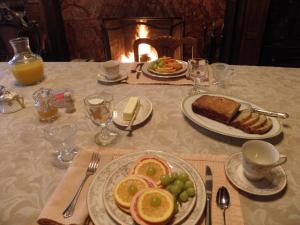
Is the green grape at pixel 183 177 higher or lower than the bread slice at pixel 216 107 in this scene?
lower

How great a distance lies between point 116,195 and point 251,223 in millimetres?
325

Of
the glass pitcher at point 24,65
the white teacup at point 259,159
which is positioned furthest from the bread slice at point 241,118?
the glass pitcher at point 24,65

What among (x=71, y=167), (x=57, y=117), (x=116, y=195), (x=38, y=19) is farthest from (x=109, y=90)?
(x=38, y=19)

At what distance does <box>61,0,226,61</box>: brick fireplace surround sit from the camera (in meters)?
2.48

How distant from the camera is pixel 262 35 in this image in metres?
A: 2.28

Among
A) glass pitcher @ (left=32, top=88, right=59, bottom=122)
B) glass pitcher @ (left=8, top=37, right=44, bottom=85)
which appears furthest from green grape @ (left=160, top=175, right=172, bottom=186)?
glass pitcher @ (left=8, top=37, right=44, bottom=85)

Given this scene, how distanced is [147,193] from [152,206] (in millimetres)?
31

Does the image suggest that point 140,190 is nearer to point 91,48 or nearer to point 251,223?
point 251,223

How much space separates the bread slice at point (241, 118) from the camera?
2.87 feet

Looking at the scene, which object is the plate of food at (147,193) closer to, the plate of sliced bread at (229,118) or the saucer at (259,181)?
the saucer at (259,181)

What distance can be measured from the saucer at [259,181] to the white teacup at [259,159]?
0.06 ft

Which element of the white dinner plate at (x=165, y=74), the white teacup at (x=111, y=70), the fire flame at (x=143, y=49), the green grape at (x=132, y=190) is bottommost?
the fire flame at (x=143, y=49)

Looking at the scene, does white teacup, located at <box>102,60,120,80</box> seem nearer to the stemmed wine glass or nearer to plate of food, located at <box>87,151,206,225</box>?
the stemmed wine glass

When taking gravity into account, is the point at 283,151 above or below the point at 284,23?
below
